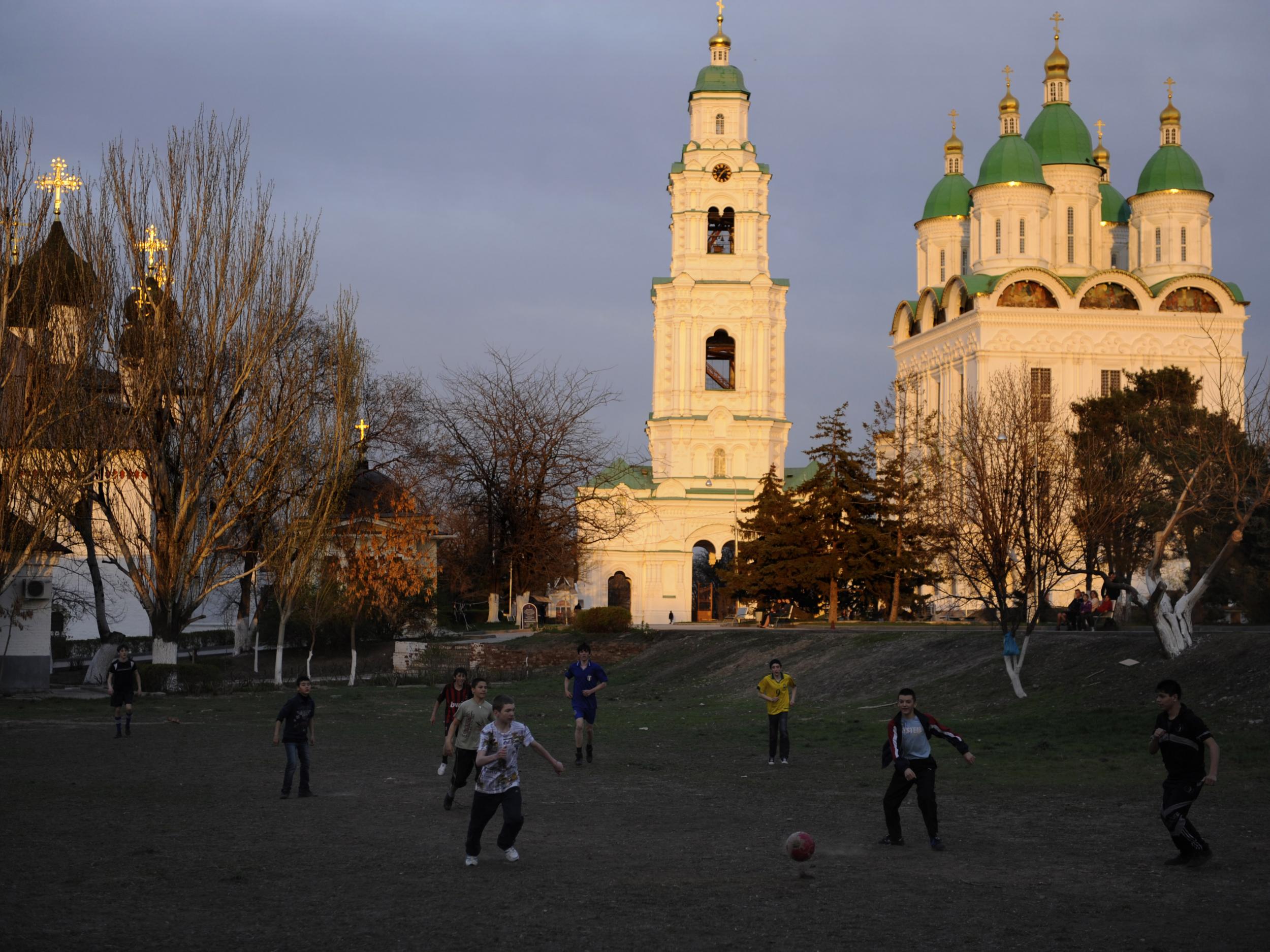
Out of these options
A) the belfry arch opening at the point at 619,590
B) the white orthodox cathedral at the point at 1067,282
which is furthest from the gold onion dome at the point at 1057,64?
the belfry arch opening at the point at 619,590

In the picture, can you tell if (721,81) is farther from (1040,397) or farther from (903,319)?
(1040,397)

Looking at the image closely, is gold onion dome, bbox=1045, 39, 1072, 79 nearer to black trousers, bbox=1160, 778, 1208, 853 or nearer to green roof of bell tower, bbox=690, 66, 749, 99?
Result: green roof of bell tower, bbox=690, 66, 749, 99

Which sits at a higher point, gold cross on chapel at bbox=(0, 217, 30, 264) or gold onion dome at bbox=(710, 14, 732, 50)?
gold onion dome at bbox=(710, 14, 732, 50)

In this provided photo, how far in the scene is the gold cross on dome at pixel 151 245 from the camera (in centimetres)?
3047

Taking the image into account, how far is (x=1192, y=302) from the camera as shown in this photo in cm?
7219

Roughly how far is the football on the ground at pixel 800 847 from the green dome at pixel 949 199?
7370 centimetres

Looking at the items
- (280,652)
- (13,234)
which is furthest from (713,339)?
(13,234)

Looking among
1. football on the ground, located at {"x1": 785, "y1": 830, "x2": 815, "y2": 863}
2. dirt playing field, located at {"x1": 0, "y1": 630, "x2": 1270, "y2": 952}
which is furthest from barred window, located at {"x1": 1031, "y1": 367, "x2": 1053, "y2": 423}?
football on the ground, located at {"x1": 785, "y1": 830, "x2": 815, "y2": 863}

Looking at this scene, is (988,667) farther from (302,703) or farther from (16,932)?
(16,932)

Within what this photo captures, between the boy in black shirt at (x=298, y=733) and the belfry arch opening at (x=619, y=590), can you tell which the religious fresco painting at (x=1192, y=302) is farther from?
the boy in black shirt at (x=298, y=733)

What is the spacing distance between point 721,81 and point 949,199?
16.8 meters

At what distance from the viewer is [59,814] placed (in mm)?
13055

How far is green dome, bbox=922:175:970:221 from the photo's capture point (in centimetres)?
8050

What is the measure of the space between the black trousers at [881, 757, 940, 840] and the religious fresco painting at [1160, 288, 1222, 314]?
65495 millimetres
